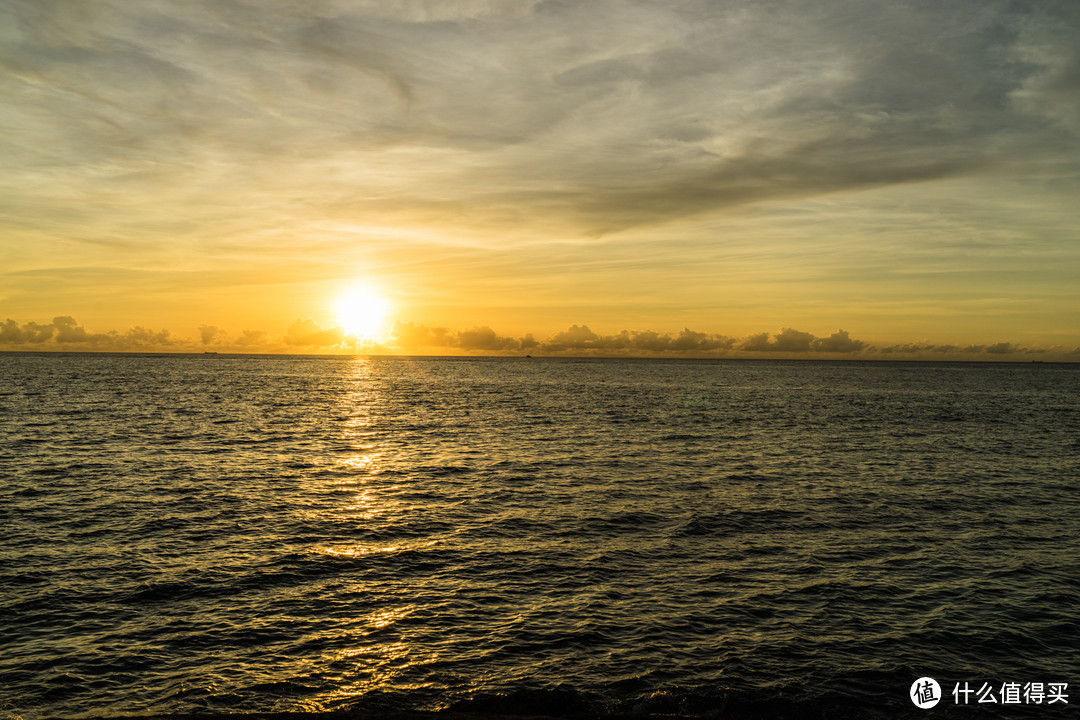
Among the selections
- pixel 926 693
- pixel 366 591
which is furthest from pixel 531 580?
pixel 926 693

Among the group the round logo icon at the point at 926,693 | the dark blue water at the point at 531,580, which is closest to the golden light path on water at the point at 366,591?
the dark blue water at the point at 531,580

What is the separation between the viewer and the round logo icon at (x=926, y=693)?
14695 mm

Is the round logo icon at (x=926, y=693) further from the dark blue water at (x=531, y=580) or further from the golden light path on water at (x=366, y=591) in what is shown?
the golden light path on water at (x=366, y=591)

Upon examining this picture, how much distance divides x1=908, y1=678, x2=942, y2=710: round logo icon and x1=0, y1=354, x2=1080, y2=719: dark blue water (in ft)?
0.85

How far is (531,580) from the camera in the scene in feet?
71.9

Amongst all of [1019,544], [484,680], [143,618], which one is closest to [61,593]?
[143,618]

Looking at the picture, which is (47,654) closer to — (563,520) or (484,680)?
(484,680)

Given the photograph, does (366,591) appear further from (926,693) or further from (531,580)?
(926,693)

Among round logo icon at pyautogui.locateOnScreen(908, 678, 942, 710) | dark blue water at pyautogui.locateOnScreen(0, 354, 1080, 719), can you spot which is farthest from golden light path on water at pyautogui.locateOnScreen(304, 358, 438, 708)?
round logo icon at pyautogui.locateOnScreen(908, 678, 942, 710)

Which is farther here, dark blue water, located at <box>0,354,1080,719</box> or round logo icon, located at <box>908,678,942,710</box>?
dark blue water, located at <box>0,354,1080,719</box>

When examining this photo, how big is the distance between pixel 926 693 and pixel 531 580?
38.0 feet

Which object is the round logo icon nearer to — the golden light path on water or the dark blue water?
the dark blue water

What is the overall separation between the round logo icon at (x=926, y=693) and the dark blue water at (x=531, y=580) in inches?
10.2

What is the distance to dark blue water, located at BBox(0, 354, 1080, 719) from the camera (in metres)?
15.0
